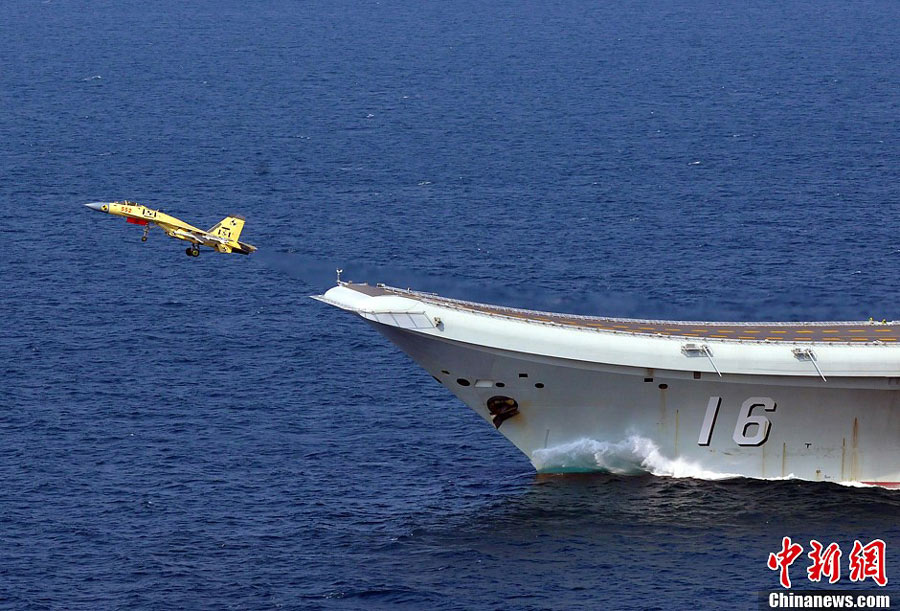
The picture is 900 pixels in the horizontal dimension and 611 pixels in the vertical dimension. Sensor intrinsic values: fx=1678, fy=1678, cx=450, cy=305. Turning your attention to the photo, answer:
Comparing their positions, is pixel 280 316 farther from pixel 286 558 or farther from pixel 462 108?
pixel 462 108

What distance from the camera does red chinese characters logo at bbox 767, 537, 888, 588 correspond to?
68.6 metres

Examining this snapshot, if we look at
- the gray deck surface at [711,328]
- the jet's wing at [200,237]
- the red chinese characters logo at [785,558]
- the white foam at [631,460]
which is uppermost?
the jet's wing at [200,237]

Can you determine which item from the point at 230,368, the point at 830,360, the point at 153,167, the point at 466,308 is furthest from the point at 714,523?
the point at 153,167

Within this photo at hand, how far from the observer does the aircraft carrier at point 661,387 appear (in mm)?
75812

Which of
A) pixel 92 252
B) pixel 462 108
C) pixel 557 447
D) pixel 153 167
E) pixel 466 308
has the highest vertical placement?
pixel 462 108

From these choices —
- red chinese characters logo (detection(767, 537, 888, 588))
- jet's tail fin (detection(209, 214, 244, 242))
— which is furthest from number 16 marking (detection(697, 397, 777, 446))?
jet's tail fin (detection(209, 214, 244, 242))

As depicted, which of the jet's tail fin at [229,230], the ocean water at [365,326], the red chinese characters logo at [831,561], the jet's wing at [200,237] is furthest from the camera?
the jet's wing at [200,237]

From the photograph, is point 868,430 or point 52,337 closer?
point 868,430

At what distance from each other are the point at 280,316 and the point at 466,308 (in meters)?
32.8

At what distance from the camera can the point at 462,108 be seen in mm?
189250
